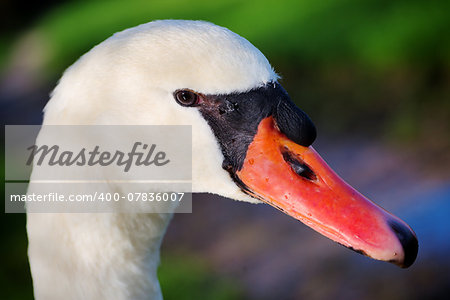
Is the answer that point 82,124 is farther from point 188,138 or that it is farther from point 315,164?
point 315,164

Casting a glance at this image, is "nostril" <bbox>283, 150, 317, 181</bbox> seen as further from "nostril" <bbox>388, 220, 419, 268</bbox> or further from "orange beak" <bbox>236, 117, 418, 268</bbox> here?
"nostril" <bbox>388, 220, 419, 268</bbox>

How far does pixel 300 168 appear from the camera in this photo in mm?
1688

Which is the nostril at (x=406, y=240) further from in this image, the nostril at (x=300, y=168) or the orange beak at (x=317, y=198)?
the nostril at (x=300, y=168)

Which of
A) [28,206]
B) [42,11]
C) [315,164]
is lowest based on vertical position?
[42,11]

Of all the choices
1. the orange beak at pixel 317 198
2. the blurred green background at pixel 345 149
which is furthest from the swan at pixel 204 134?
the blurred green background at pixel 345 149

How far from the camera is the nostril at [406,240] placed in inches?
62.4

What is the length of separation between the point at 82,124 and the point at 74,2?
1554 centimetres

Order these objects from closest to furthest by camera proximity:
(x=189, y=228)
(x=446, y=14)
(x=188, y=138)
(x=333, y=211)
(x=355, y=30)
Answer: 1. (x=333, y=211)
2. (x=188, y=138)
3. (x=189, y=228)
4. (x=446, y=14)
5. (x=355, y=30)

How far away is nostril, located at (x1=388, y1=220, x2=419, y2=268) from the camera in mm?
1584

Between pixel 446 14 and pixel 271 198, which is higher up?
pixel 271 198

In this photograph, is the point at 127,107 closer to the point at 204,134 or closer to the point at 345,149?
the point at 204,134

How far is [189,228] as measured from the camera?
517 cm

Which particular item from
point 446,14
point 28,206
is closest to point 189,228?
point 28,206

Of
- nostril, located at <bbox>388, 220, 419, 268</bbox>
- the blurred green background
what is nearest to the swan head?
nostril, located at <bbox>388, 220, 419, 268</bbox>
